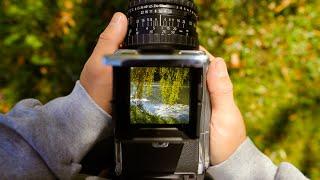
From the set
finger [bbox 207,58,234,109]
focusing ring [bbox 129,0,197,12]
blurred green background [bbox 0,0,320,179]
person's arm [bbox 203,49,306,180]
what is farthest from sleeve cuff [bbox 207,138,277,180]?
blurred green background [bbox 0,0,320,179]

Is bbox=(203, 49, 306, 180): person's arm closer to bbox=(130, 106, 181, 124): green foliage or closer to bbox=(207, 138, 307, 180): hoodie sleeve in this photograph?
bbox=(207, 138, 307, 180): hoodie sleeve

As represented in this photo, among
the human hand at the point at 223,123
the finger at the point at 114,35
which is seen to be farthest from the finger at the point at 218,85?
the finger at the point at 114,35

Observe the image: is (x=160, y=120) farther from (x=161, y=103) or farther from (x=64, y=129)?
(x=64, y=129)

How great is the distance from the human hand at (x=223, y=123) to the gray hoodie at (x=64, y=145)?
0.02m

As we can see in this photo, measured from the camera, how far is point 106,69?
1.12 metres

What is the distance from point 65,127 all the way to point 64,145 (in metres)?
0.04

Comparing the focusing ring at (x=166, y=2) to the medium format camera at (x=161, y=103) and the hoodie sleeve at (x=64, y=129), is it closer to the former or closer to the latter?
the medium format camera at (x=161, y=103)

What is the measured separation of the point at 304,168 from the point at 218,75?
1.10 m

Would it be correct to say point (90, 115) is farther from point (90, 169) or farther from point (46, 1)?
point (46, 1)

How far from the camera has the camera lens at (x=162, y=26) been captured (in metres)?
1.00

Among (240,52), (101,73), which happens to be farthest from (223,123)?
(240,52)

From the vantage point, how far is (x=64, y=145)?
1.12m

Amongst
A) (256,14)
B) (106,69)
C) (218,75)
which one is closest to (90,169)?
(106,69)

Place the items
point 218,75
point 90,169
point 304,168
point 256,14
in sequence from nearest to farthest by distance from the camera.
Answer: point 218,75, point 90,169, point 304,168, point 256,14
